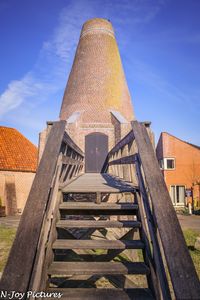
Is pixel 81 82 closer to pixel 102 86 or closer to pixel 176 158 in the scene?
pixel 102 86

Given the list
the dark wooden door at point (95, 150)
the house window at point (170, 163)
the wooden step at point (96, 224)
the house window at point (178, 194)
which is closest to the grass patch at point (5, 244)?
the wooden step at point (96, 224)

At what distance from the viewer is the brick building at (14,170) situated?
16.8 meters

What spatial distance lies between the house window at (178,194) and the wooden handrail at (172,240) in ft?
61.6

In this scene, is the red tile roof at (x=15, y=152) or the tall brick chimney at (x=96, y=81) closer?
the tall brick chimney at (x=96, y=81)

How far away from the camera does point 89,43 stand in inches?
667

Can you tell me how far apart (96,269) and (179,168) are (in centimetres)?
1919

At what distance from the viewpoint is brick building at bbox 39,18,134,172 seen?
1338 centimetres

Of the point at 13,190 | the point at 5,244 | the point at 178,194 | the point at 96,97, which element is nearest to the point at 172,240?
the point at 5,244

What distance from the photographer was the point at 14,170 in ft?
57.2

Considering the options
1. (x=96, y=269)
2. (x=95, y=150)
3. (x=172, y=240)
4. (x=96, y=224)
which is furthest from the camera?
(x=95, y=150)

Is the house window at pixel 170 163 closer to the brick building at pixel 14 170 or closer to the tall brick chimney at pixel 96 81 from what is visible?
the tall brick chimney at pixel 96 81

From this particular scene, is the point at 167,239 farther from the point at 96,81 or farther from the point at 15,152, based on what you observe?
the point at 15,152

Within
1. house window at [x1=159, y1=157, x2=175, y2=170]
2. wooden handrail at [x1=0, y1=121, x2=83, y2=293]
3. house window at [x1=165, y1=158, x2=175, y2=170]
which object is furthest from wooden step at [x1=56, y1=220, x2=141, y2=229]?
house window at [x1=165, y1=158, x2=175, y2=170]

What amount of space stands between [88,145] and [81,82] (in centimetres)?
545
